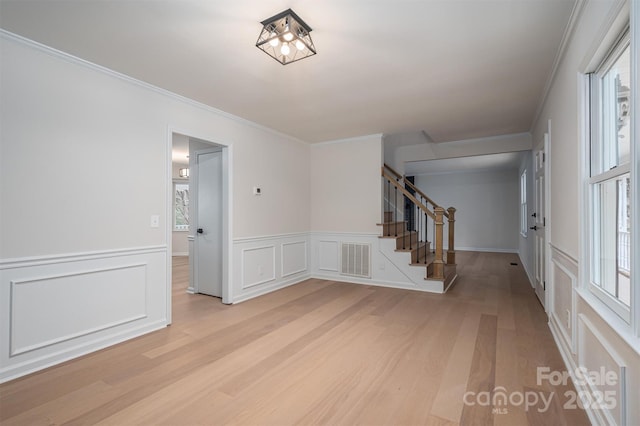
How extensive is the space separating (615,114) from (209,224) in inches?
172

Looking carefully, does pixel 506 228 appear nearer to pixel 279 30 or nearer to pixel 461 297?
pixel 461 297

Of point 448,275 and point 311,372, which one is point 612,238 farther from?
point 448,275

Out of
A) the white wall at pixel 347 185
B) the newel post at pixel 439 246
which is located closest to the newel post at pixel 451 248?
the newel post at pixel 439 246

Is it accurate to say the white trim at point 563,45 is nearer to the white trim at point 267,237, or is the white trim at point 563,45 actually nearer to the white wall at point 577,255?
the white wall at point 577,255

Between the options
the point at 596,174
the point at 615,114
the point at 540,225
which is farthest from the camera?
the point at 540,225

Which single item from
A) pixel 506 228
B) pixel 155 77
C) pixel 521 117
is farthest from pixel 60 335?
pixel 506 228

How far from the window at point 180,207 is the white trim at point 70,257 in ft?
20.2

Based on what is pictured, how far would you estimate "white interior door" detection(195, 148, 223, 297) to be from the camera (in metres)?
4.36

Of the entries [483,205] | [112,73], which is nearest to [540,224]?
[112,73]

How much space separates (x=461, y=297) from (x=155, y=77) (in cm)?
460

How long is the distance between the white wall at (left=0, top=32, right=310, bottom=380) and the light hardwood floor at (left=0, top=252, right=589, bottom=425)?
29cm

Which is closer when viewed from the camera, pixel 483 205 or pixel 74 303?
pixel 74 303

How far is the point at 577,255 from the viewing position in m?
2.12

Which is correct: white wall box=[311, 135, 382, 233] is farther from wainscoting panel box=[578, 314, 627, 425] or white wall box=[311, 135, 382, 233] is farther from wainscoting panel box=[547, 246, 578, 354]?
wainscoting panel box=[578, 314, 627, 425]
